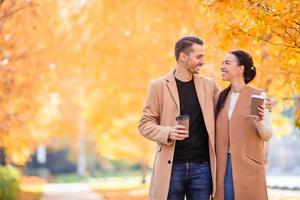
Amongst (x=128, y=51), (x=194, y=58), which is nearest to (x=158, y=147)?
(x=194, y=58)

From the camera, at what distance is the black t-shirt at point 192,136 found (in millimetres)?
6293

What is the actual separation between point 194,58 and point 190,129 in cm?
62

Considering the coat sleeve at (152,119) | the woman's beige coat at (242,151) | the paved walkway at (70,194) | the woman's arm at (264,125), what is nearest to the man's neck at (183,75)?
the coat sleeve at (152,119)

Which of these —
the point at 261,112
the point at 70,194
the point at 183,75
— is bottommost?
the point at 70,194

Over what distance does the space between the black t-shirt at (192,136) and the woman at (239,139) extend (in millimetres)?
138

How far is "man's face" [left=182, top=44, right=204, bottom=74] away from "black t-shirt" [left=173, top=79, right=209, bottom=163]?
194 millimetres

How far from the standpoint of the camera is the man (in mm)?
6277

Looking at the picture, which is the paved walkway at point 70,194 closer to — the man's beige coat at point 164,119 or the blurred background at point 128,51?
the blurred background at point 128,51

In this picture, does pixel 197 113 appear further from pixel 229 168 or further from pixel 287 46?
pixel 287 46

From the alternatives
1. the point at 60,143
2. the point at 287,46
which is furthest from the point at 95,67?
the point at 60,143

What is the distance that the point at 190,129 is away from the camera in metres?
6.34

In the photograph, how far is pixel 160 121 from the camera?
656cm

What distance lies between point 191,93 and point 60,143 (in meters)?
45.3

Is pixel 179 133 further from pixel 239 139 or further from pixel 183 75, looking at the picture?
pixel 183 75
